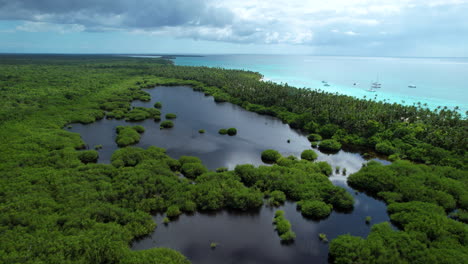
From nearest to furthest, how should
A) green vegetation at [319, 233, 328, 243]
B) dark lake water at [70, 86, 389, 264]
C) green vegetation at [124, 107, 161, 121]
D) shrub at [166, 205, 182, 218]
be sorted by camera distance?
dark lake water at [70, 86, 389, 264] → green vegetation at [319, 233, 328, 243] → shrub at [166, 205, 182, 218] → green vegetation at [124, 107, 161, 121]

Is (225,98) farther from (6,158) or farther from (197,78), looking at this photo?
(6,158)

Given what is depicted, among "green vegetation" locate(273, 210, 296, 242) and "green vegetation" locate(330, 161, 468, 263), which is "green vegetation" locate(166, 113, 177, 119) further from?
"green vegetation" locate(330, 161, 468, 263)

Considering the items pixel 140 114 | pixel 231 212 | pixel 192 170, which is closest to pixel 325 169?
pixel 231 212

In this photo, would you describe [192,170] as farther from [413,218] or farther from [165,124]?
[413,218]

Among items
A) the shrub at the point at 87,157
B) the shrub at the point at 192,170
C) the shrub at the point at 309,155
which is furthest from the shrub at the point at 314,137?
the shrub at the point at 87,157

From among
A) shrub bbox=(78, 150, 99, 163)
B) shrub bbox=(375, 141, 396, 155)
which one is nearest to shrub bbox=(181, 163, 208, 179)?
shrub bbox=(78, 150, 99, 163)

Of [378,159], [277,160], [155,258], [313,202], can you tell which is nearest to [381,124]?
[378,159]

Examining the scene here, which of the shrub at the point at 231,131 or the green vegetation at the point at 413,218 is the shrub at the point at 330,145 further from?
the shrub at the point at 231,131
